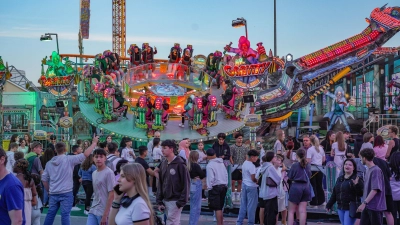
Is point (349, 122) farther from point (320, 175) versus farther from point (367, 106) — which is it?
point (320, 175)

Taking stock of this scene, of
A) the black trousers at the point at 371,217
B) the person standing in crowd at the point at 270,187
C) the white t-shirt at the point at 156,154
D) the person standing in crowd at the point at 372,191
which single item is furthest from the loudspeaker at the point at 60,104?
the person standing in crowd at the point at 372,191

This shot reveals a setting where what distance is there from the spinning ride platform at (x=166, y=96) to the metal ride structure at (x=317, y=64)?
6.96ft

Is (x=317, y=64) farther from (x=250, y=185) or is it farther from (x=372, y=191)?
(x=372, y=191)

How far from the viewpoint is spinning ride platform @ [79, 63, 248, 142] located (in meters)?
27.7

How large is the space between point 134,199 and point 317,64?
1103 inches

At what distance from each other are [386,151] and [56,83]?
22.9m

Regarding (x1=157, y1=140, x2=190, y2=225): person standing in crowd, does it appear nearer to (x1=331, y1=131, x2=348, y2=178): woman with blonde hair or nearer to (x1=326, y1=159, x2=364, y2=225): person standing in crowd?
(x1=326, y1=159, x2=364, y2=225): person standing in crowd

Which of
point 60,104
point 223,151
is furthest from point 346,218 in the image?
point 60,104

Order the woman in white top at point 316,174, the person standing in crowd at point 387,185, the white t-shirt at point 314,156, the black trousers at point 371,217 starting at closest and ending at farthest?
the black trousers at point 371,217
the person standing in crowd at point 387,185
the woman in white top at point 316,174
the white t-shirt at point 314,156

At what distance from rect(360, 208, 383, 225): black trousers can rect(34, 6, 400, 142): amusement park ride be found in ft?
58.7

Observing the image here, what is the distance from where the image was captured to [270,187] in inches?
431

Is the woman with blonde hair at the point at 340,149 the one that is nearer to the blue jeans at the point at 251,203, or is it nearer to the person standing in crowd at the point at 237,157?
the person standing in crowd at the point at 237,157

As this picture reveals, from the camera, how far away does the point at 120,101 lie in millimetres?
28453

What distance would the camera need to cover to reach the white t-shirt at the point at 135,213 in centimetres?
552
